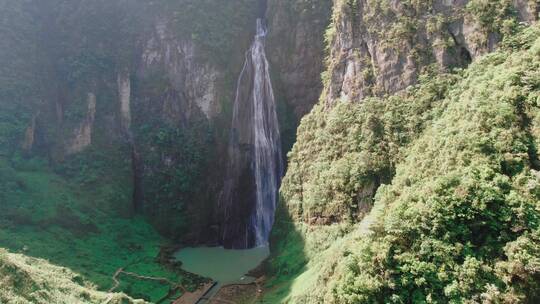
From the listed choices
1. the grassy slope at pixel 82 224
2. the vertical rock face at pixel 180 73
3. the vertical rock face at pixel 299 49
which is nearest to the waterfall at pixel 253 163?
the vertical rock face at pixel 299 49

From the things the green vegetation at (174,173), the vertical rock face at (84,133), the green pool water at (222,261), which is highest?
the vertical rock face at (84,133)

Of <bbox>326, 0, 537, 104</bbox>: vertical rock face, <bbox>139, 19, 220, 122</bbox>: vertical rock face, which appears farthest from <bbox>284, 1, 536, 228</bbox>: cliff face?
<bbox>139, 19, 220, 122</bbox>: vertical rock face

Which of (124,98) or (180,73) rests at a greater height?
(180,73)

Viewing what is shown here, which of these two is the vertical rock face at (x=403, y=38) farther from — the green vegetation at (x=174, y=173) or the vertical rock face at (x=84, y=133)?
the vertical rock face at (x=84, y=133)

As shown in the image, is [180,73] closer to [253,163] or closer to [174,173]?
[174,173]

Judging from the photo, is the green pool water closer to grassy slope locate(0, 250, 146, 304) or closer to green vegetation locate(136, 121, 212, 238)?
green vegetation locate(136, 121, 212, 238)

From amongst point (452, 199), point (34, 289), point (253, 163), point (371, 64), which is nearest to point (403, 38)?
point (371, 64)

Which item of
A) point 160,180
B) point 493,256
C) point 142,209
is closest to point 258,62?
point 160,180
